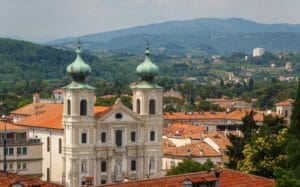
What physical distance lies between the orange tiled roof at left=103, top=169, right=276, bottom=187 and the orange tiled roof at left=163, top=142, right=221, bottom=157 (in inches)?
1930

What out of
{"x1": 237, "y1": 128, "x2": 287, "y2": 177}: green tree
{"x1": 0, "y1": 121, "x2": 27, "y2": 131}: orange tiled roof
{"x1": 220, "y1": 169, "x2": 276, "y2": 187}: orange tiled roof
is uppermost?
{"x1": 220, "y1": 169, "x2": 276, "y2": 187}: orange tiled roof

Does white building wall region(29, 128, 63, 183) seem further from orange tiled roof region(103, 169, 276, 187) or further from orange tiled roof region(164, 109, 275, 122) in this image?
orange tiled roof region(164, 109, 275, 122)

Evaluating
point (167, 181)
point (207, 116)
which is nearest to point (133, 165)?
point (167, 181)

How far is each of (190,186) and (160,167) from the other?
54438mm

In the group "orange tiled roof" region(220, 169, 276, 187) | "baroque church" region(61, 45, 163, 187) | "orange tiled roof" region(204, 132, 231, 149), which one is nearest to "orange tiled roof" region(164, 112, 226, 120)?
"orange tiled roof" region(204, 132, 231, 149)

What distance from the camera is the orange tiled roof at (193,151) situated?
317 feet

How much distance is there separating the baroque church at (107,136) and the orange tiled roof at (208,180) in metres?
42.6

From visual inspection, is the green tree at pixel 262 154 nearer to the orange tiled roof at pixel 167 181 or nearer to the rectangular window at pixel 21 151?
the orange tiled roof at pixel 167 181

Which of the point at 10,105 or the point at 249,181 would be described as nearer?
the point at 249,181

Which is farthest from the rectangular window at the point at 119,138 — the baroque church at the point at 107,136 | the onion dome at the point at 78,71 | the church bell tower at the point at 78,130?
the onion dome at the point at 78,71

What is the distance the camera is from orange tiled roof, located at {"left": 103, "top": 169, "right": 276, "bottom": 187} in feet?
138

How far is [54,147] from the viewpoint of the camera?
308ft

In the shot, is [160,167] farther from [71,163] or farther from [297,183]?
[297,183]

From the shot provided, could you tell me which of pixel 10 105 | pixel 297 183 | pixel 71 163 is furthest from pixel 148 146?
pixel 10 105
